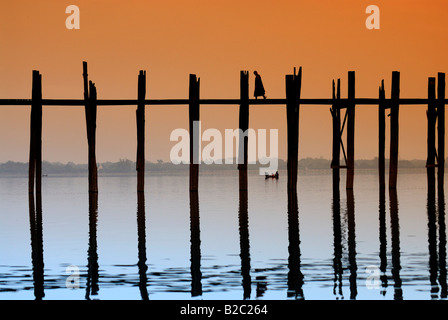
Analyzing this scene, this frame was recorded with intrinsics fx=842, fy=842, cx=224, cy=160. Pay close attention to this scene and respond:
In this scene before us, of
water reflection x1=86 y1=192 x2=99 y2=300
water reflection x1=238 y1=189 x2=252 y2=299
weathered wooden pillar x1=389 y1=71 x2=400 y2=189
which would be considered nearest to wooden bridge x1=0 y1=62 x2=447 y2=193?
weathered wooden pillar x1=389 y1=71 x2=400 y2=189

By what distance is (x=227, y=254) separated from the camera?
991 centimetres

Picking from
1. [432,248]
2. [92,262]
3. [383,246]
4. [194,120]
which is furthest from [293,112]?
[92,262]

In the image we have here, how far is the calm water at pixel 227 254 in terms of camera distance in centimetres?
748

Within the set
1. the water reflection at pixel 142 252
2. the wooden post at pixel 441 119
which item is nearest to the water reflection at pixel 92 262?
the water reflection at pixel 142 252

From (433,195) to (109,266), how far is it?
15.4 m

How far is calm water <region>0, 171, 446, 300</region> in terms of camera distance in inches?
295

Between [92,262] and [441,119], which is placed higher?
[441,119]

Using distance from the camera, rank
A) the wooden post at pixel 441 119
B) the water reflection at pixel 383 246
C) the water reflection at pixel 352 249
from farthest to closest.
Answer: the wooden post at pixel 441 119
the water reflection at pixel 383 246
the water reflection at pixel 352 249

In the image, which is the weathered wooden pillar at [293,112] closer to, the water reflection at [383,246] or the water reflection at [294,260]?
the water reflection at [383,246]

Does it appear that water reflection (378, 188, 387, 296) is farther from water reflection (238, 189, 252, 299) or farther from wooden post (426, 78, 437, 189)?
wooden post (426, 78, 437, 189)

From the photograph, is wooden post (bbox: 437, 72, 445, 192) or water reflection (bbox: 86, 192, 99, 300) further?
wooden post (bbox: 437, 72, 445, 192)

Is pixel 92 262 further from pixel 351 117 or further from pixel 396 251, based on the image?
pixel 351 117
